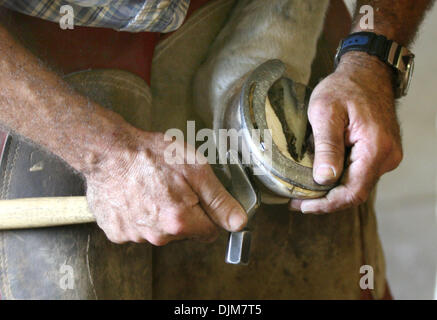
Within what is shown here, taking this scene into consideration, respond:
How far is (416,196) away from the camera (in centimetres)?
254

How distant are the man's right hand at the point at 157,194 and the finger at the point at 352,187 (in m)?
0.12

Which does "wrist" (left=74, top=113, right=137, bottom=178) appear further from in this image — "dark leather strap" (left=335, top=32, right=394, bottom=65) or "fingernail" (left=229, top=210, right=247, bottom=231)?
"dark leather strap" (left=335, top=32, right=394, bottom=65)

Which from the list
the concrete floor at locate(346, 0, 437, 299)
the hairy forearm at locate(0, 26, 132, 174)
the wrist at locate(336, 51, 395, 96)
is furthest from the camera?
the concrete floor at locate(346, 0, 437, 299)

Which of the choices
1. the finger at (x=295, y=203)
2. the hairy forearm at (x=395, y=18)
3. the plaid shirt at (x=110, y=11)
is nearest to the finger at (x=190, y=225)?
the finger at (x=295, y=203)

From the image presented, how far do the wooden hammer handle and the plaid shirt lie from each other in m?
0.26

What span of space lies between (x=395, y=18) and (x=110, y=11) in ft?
1.56

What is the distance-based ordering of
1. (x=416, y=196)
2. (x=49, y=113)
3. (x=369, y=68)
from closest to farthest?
(x=49, y=113), (x=369, y=68), (x=416, y=196)

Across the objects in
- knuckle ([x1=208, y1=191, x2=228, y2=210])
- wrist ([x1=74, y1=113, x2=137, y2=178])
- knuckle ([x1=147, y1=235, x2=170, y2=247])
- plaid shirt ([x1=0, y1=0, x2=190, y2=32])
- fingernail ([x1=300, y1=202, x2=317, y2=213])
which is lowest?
knuckle ([x1=147, y1=235, x2=170, y2=247])

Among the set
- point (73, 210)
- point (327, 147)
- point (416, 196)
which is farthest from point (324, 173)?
point (416, 196)

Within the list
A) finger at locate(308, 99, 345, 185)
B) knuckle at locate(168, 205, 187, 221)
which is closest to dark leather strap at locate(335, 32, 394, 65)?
finger at locate(308, 99, 345, 185)

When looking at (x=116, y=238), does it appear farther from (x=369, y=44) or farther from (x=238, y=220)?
(x=369, y=44)

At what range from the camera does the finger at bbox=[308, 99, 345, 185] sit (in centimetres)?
A: 74

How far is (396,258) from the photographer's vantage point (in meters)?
2.35

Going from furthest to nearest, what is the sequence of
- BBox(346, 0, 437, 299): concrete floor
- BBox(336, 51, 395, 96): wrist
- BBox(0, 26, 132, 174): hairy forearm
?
BBox(346, 0, 437, 299): concrete floor → BBox(336, 51, 395, 96): wrist → BBox(0, 26, 132, 174): hairy forearm
